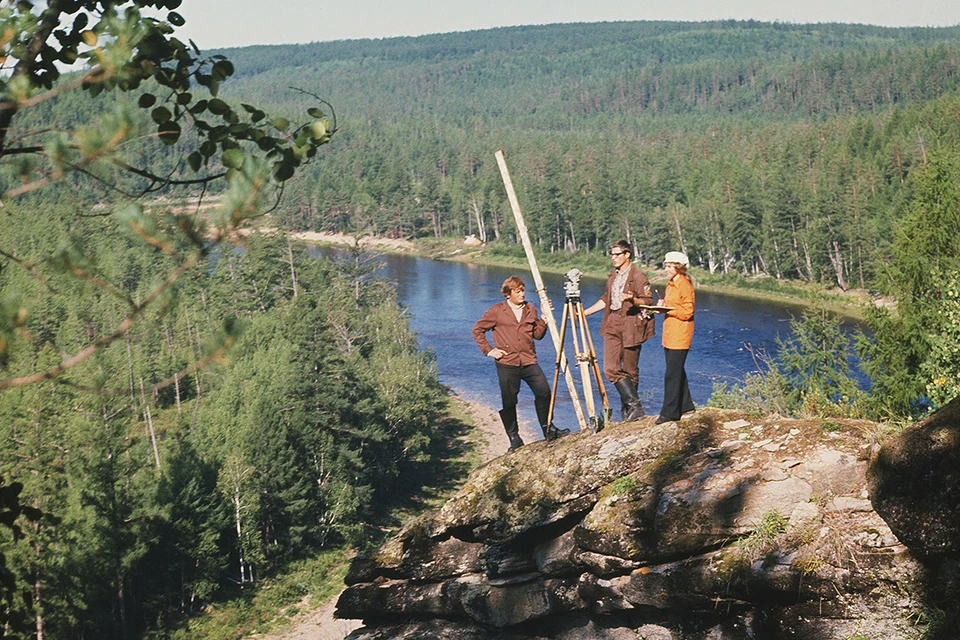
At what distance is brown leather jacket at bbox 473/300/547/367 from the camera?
10.9 meters

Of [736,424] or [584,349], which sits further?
[584,349]

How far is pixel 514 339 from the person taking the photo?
431 inches

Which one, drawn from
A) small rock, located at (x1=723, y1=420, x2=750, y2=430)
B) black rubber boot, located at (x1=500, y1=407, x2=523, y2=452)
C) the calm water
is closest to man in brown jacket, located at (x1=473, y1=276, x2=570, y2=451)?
black rubber boot, located at (x1=500, y1=407, x2=523, y2=452)

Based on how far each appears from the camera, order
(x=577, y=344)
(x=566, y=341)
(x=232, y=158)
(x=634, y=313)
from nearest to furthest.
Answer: (x=232, y=158) → (x=634, y=313) → (x=577, y=344) → (x=566, y=341)

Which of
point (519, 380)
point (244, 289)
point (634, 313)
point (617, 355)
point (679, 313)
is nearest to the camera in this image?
point (679, 313)

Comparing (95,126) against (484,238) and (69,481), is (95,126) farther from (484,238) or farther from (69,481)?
(484,238)

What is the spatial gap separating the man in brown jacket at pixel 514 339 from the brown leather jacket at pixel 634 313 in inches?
36.0

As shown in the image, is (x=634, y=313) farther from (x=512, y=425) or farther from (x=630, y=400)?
(x=512, y=425)

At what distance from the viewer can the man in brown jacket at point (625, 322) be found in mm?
10203

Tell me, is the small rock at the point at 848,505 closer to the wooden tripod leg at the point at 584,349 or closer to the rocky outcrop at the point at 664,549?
the rocky outcrop at the point at 664,549

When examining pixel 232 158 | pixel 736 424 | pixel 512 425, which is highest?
pixel 232 158

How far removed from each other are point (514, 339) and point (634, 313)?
1.50 m

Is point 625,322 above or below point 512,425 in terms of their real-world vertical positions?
above

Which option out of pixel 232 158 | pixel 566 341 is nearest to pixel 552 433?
pixel 232 158
